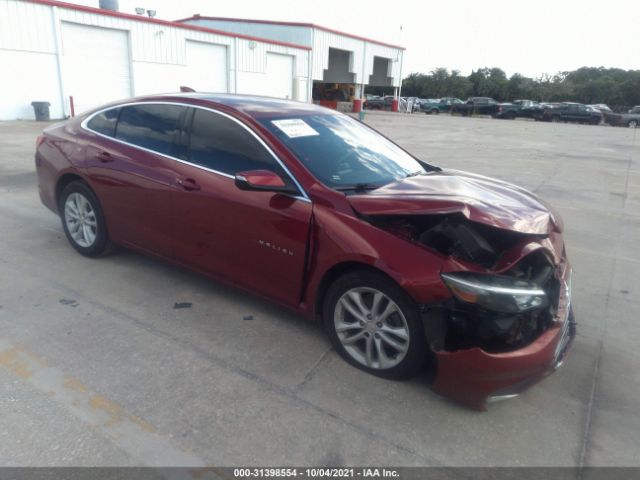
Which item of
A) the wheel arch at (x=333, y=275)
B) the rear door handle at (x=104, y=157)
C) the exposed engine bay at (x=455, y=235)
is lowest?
the wheel arch at (x=333, y=275)

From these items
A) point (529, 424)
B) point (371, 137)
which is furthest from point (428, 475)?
point (371, 137)

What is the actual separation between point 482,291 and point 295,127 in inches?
73.2

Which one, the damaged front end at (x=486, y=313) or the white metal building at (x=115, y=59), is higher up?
the white metal building at (x=115, y=59)

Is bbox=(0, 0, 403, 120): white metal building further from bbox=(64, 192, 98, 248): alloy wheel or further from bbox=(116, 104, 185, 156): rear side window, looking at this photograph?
bbox=(116, 104, 185, 156): rear side window

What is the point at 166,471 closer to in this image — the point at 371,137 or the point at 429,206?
the point at 429,206

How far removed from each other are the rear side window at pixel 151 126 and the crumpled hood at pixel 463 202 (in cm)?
176

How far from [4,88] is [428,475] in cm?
2186

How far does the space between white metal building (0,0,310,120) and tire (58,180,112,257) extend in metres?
17.6

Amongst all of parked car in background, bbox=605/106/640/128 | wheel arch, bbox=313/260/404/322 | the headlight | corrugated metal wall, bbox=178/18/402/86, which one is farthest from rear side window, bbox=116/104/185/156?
parked car in background, bbox=605/106/640/128

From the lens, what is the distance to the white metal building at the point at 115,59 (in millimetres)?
19109

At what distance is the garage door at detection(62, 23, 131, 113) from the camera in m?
20.5

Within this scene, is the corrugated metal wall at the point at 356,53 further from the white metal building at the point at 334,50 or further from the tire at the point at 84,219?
the tire at the point at 84,219

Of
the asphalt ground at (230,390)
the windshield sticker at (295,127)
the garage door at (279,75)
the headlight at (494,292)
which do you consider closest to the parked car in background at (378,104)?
the garage door at (279,75)

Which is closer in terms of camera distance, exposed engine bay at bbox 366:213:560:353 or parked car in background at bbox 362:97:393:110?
exposed engine bay at bbox 366:213:560:353
